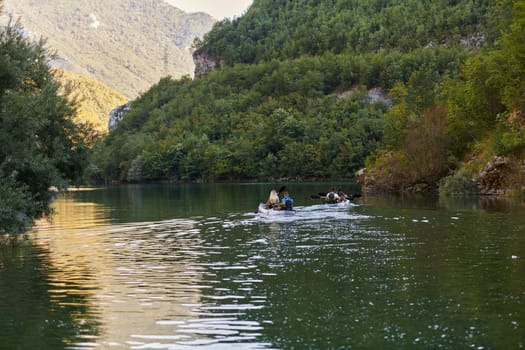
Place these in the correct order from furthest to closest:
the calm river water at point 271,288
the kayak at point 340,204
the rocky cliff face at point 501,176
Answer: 1. the rocky cliff face at point 501,176
2. the kayak at point 340,204
3. the calm river water at point 271,288

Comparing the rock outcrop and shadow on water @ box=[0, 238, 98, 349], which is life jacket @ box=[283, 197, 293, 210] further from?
the rock outcrop

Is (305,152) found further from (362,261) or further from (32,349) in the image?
(32,349)

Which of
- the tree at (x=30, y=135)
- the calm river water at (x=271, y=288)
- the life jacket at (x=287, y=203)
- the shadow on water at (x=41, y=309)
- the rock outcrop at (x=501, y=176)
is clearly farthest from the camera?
the rock outcrop at (x=501, y=176)

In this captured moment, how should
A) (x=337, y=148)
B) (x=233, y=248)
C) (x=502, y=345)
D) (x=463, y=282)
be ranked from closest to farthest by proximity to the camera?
1. (x=502, y=345)
2. (x=463, y=282)
3. (x=233, y=248)
4. (x=337, y=148)

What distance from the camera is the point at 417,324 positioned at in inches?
773

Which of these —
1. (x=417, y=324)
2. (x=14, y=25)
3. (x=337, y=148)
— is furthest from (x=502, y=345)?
(x=337, y=148)

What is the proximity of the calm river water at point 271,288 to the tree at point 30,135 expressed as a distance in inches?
102

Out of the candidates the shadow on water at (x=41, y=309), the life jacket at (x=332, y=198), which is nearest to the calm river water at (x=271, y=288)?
the shadow on water at (x=41, y=309)

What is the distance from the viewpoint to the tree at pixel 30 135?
110ft

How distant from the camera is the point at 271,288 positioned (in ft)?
83.0

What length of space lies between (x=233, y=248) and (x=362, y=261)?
824 cm

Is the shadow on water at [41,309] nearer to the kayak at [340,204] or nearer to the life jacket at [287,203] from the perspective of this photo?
the life jacket at [287,203]

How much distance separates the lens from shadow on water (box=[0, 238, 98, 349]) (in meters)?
19.0

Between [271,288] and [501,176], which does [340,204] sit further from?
[271,288]
